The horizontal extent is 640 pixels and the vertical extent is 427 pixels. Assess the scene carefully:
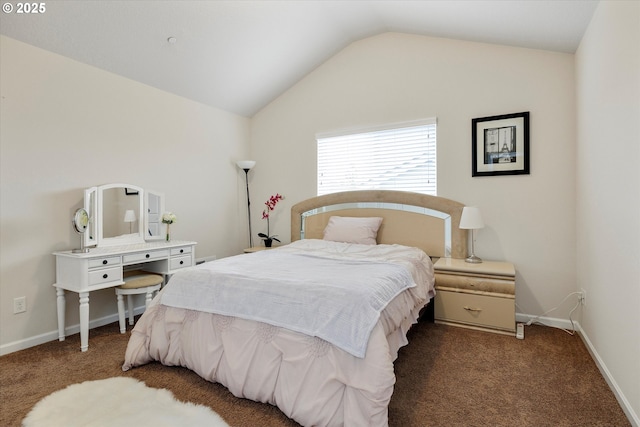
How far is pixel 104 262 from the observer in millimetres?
2703

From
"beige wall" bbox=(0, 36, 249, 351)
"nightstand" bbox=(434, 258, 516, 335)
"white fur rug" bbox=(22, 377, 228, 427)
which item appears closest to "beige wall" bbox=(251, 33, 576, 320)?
"nightstand" bbox=(434, 258, 516, 335)

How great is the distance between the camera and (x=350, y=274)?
2121mm

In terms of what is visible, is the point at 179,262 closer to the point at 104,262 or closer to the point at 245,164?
the point at 104,262

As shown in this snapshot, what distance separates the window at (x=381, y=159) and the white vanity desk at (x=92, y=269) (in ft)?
6.94

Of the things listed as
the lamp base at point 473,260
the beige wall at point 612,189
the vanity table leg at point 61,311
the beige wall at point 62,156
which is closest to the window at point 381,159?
the lamp base at point 473,260

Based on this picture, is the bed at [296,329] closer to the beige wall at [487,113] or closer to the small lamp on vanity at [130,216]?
the beige wall at [487,113]

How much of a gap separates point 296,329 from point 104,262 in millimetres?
1931

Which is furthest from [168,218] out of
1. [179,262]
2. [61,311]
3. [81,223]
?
[61,311]

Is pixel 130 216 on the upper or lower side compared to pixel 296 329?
upper

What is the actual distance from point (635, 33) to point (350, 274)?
1.96 metres

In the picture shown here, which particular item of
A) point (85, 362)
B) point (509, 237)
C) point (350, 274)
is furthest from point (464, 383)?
point (85, 362)

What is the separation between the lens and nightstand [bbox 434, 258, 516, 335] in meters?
2.81

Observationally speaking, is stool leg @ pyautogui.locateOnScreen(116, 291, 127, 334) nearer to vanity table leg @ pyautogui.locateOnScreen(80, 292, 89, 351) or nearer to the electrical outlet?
vanity table leg @ pyautogui.locateOnScreen(80, 292, 89, 351)

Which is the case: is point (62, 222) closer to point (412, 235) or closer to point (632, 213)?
point (412, 235)
